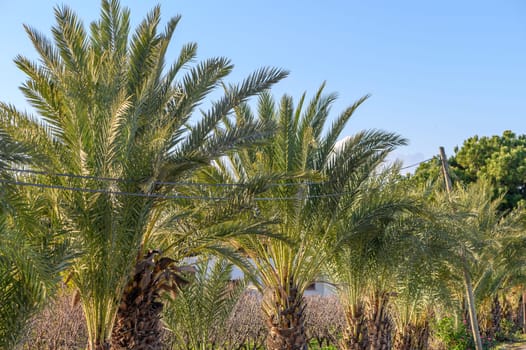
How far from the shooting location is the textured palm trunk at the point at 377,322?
48.9 feet

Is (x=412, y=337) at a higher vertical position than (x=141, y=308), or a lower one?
lower

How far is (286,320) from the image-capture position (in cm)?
1191

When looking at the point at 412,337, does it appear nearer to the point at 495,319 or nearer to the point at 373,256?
the point at 373,256

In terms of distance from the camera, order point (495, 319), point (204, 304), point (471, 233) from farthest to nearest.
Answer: point (495, 319)
point (471, 233)
point (204, 304)

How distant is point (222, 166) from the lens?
12.0 meters

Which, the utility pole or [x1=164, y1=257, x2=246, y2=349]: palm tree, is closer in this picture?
[x1=164, y1=257, x2=246, y2=349]: palm tree

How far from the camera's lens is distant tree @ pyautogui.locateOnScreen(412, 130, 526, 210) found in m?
35.4

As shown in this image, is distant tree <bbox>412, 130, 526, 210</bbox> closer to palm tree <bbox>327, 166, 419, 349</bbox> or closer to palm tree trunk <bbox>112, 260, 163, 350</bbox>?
palm tree <bbox>327, 166, 419, 349</bbox>

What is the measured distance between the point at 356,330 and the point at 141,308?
650 cm

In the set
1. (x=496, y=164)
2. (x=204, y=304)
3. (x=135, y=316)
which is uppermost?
(x=496, y=164)

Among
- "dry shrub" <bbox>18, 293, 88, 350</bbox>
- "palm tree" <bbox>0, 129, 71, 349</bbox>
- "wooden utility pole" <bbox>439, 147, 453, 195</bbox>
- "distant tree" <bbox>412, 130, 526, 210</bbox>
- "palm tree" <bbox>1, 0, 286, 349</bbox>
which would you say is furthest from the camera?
"distant tree" <bbox>412, 130, 526, 210</bbox>

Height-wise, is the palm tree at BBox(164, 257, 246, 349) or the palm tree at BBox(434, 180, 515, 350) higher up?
the palm tree at BBox(434, 180, 515, 350)

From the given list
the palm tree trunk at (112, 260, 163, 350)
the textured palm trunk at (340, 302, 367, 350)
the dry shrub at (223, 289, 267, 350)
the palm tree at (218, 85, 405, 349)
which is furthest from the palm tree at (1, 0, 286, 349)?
the dry shrub at (223, 289, 267, 350)

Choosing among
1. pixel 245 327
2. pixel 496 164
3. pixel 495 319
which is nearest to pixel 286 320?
pixel 245 327
